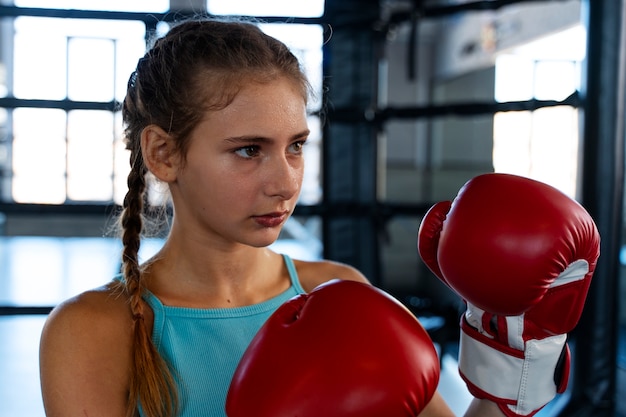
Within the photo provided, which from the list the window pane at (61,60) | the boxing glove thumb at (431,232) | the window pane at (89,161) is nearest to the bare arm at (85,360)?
the boxing glove thumb at (431,232)

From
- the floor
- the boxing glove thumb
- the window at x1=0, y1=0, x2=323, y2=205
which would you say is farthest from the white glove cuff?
the window at x1=0, y1=0, x2=323, y2=205

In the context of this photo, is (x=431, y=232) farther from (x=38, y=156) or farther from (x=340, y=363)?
(x=38, y=156)

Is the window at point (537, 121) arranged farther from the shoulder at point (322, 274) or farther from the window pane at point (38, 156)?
the shoulder at point (322, 274)

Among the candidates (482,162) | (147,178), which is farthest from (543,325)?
(482,162)

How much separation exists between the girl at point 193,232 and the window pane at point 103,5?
85 centimetres

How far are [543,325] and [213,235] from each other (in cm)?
51

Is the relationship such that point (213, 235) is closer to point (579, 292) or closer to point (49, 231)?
point (579, 292)

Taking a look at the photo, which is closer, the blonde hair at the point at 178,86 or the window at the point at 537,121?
the blonde hair at the point at 178,86

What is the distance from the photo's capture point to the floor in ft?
6.04

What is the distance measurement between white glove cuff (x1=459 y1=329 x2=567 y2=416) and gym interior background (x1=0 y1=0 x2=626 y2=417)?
531 mm

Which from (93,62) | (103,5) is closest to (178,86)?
(103,5)

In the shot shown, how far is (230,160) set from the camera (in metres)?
0.91

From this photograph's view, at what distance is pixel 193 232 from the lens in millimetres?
1039

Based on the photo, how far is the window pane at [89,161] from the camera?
8.98 metres
